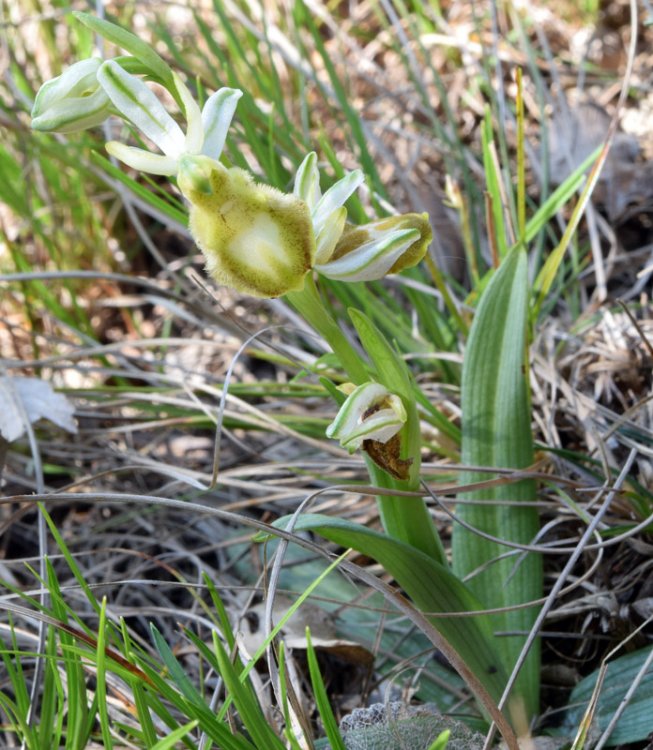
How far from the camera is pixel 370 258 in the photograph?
72 centimetres

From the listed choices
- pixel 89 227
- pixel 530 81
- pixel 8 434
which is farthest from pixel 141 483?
pixel 530 81

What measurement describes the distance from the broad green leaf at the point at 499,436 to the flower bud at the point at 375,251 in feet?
0.89

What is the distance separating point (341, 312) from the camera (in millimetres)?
1508

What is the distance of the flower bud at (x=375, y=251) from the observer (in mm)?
719

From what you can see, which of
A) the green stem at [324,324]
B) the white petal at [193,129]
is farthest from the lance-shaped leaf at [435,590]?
the white petal at [193,129]

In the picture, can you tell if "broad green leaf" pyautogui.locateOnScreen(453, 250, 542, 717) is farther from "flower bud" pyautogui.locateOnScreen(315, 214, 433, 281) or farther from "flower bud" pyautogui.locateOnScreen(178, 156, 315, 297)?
"flower bud" pyautogui.locateOnScreen(178, 156, 315, 297)

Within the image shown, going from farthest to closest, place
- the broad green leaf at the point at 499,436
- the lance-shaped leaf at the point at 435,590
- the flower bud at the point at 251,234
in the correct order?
the broad green leaf at the point at 499,436
the lance-shaped leaf at the point at 435,590
the flower bud at the point at 251,234

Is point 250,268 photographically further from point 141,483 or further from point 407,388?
point 141,483

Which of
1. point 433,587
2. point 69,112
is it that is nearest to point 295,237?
point 69,112

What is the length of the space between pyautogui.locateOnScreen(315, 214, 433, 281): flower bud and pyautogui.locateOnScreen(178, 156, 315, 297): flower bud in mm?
40

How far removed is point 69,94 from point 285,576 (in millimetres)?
743

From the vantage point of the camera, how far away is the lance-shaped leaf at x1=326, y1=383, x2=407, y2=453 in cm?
73

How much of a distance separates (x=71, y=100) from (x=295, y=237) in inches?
9.7

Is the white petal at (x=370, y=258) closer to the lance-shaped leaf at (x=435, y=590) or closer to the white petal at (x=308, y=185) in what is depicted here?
the white petal at (x=308, y=185)
